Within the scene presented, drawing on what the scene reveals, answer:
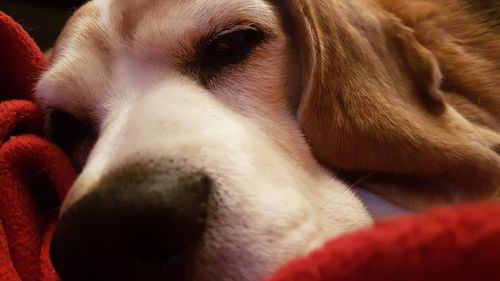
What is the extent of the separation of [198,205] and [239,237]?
6 cm

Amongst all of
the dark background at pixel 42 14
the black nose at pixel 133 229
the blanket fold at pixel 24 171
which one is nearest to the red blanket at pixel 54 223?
the blanket fold at pixel 24 171

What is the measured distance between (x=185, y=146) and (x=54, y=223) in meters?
0.31

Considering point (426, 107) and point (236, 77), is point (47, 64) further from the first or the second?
point (426, 107)

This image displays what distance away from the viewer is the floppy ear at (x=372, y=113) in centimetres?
99

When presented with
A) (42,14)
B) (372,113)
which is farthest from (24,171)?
(42,14)

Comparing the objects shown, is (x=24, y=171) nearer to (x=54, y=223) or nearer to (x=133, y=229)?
(x=54, y=223)

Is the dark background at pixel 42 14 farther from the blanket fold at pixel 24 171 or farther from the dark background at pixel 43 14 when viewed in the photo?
the blanket fold at pixel 24 171

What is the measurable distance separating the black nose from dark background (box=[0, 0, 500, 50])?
1.52 m

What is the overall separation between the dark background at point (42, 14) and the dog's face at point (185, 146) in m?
1.07

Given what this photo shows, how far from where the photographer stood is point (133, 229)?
2.12 ft

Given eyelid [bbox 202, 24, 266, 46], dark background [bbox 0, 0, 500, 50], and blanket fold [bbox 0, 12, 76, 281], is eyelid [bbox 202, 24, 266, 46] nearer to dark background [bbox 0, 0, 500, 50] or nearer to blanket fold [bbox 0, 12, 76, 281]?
blanket fold [bbox 0, 12, 76, 281]

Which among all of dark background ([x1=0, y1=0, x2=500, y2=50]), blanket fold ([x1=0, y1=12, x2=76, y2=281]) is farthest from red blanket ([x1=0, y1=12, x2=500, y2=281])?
dark background ([x1=0, y1=0, x2=500, y2=50])

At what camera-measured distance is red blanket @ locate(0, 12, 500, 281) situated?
1.41 feet

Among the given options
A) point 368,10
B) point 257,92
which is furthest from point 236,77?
point 368,10
